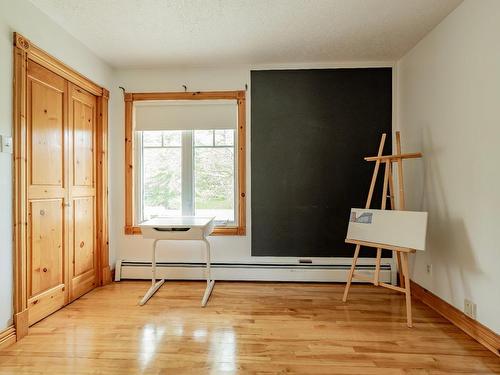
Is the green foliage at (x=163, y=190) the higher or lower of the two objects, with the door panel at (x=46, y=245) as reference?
higher

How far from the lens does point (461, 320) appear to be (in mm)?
2285

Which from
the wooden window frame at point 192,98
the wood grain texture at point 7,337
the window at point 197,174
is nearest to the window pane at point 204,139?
the window at point 197,174

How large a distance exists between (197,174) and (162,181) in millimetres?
455

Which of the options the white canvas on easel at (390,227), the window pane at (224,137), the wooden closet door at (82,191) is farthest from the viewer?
the window pane at (224,137)

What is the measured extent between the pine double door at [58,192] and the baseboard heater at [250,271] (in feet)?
1.47

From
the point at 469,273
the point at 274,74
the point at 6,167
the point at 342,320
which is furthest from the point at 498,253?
the point at 6,167

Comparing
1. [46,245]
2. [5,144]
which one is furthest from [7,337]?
[5,144]

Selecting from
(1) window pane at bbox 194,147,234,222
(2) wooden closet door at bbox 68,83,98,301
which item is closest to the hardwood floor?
(2) wooden closet door at bbox 68,83,98,301

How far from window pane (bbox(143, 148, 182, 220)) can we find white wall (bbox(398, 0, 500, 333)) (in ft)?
8.90

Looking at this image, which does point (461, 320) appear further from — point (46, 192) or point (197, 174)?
point (46, 192)

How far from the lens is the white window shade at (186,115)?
11.3 feet

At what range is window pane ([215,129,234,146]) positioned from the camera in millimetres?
3531

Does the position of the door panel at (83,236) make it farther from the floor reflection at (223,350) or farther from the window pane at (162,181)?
the floor reflection at (223,350)

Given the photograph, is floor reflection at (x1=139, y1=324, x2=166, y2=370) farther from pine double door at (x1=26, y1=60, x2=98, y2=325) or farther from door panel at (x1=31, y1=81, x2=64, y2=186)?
door panel at (x1=31, y1=81, x2=64, y2=186)
